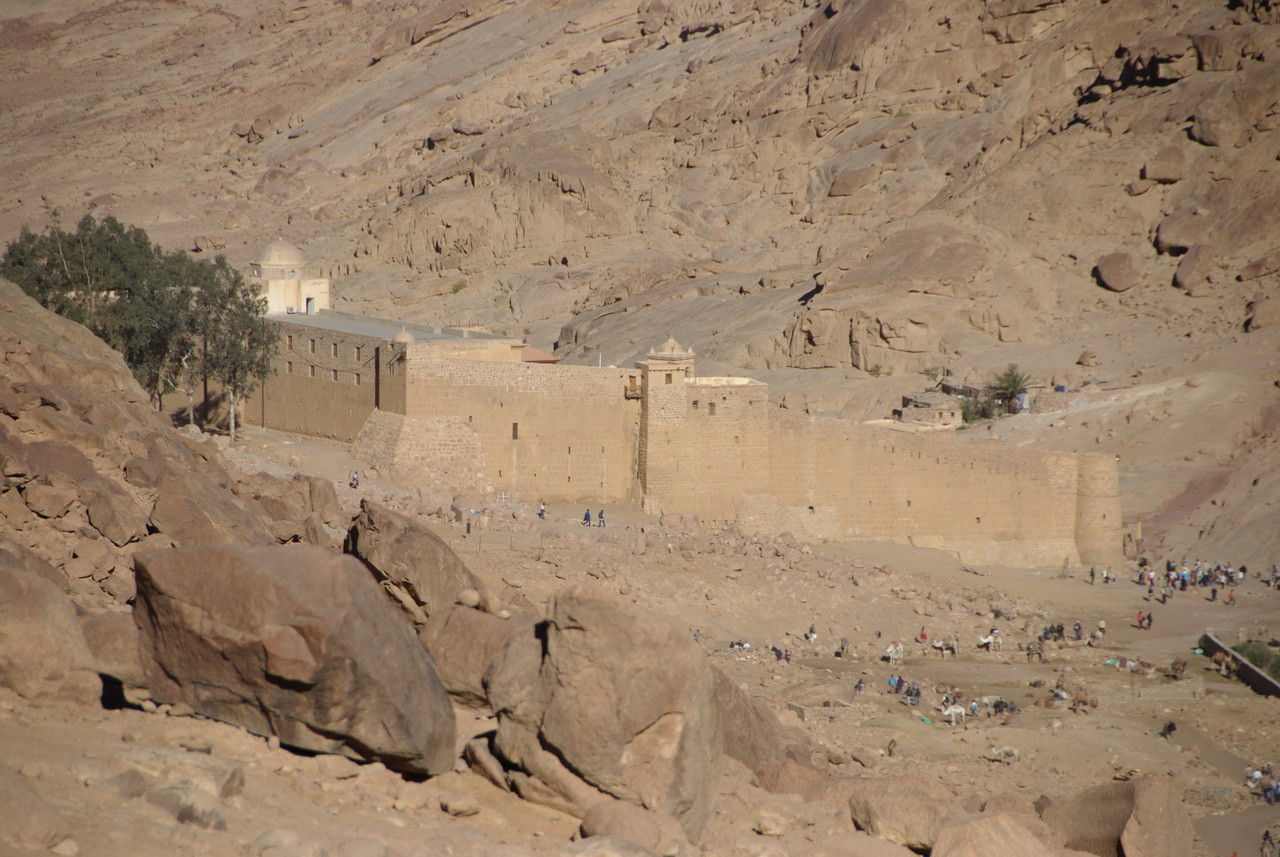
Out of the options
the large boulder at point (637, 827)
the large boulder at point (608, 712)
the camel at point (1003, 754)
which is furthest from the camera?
the camel at point (1003, 754)

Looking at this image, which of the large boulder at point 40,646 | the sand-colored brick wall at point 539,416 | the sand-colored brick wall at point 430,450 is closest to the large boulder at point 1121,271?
the sand-colored brick wall at point 539,416

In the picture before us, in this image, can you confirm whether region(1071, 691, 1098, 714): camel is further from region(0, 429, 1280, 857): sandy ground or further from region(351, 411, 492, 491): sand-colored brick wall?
region(351, 411, 492, 491): sand-colored brick wall

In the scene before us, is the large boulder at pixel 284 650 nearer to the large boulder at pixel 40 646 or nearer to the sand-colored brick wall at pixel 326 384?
the large boulder at pixel 40 646

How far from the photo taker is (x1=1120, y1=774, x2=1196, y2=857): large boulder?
14.5 m

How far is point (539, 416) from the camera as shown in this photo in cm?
3272

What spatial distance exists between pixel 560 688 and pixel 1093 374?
41527 mm

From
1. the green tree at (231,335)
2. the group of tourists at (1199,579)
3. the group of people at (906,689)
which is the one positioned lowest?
the group of people at (906,689)

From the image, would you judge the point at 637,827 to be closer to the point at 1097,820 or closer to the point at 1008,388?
the point at 1097,820

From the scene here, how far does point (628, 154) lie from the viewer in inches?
2896

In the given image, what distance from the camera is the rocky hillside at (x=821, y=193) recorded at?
5031 centimetres

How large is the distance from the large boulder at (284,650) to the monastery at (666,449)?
20725 millimetres

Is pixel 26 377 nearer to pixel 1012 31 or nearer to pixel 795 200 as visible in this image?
pixel 795 200

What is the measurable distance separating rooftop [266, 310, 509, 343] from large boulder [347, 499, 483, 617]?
19.1 metres

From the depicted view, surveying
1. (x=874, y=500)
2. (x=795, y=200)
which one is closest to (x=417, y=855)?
(x=874, y=500)
